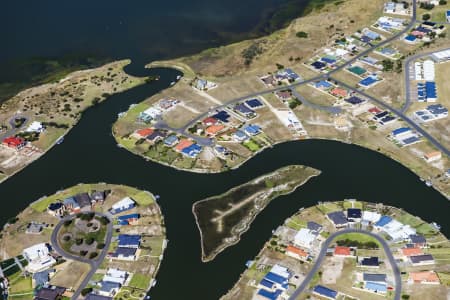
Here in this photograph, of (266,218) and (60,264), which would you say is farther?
(266,218)

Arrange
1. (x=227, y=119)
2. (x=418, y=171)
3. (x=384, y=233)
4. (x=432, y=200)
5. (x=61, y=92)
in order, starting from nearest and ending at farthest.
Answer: (x=384, y=233)
(x=432, y=200)
(x=418, y=171)
(x=227, y=119)
(x=61, y=92)

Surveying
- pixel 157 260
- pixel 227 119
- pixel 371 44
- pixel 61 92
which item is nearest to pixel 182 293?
pixel 157 260

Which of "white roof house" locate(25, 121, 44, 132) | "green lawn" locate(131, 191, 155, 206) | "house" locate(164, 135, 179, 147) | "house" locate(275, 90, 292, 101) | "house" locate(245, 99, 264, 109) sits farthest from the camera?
"house" locate(275, 90, 292, 101)

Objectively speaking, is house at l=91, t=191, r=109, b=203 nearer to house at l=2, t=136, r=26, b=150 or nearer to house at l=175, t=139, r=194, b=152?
house at l=175, t=139, r=194, b=152

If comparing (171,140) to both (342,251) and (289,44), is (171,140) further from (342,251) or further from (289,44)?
(289,44)

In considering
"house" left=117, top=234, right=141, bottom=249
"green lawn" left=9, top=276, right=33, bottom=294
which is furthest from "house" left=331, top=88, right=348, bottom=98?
"green lawn" left=9, top=276, right=33, bottom=294

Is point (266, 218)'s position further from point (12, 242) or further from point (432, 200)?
point (12, 242)

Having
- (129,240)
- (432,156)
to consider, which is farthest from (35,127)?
(432,156)
